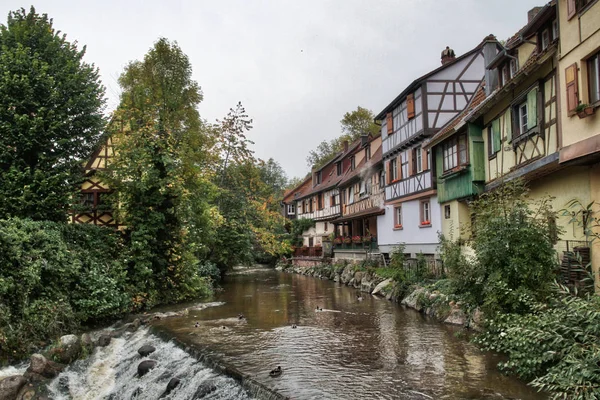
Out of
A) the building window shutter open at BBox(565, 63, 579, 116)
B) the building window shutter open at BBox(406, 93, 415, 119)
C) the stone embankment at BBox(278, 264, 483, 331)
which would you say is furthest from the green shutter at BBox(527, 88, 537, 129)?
the building window shutter open at BBox(406, 93, 415, 119)

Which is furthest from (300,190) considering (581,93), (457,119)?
→ (581,93)

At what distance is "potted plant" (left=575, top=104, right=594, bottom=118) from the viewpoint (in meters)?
9.53

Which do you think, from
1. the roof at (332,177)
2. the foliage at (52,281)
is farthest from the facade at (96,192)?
the roof at (332,177)

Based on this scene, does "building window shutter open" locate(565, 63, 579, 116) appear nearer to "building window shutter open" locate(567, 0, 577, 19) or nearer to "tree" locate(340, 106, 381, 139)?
"building window shutter open" locate(567, 0, 577, 19)

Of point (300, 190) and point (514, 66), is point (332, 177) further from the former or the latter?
point (514, 66)

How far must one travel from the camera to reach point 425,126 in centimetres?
2175

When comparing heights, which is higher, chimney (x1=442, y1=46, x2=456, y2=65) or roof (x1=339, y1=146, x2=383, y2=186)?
chimney (x1=442, y1=46, x2=456, y2=65)

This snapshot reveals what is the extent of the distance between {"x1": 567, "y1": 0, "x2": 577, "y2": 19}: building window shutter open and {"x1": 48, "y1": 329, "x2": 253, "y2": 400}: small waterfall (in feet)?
36.4

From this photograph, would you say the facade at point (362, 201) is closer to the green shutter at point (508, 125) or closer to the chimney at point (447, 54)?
the chimney at point (447, 54)

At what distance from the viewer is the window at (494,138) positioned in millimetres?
15435

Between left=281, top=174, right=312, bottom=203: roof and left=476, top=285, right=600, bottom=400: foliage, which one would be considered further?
left=281, top=174, right=312, bottom=203: roof

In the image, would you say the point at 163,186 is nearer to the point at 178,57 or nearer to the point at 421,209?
the point at 421,209

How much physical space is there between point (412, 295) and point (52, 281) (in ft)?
39.9

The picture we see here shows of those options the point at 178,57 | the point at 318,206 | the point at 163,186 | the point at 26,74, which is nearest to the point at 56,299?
the point at 163,186
